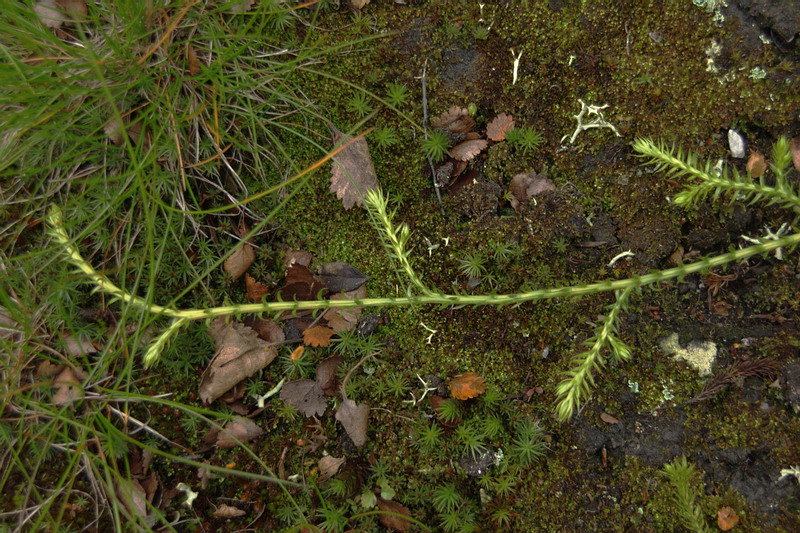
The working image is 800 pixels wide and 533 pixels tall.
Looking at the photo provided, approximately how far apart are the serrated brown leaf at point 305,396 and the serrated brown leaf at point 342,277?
579 mm

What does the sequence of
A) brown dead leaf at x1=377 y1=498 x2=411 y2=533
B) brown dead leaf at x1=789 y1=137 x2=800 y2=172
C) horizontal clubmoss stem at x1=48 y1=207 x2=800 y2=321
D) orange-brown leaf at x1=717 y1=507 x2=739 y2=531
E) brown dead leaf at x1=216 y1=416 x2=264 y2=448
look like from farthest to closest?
brown dead leaf at x1=216 y1=416 x2=264 y2=448
brown dead leaf at x1=377 y1=498 x2=411 y2=533
brown dead leaf at x1=789 y1=137 x2=800 y2=172
orange-brown leaf at x1=717 y1=507 x2=739 y2=531
horizontal clubmoss stem at x1=48 y1=207 x2=800 y2=321

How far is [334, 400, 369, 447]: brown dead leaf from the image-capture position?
2908mm

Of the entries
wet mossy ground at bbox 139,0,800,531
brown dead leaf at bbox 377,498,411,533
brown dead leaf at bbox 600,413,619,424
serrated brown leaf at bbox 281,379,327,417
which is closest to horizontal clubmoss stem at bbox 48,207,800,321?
wet mossy ground at bbox 139,0,800,531

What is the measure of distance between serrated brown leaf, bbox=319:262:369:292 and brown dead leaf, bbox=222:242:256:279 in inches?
17.5

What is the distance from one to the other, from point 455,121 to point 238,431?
223 centimetres

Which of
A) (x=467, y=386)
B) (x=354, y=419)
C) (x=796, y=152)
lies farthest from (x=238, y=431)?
(x=796, y=152)

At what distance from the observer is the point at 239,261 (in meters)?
2.98

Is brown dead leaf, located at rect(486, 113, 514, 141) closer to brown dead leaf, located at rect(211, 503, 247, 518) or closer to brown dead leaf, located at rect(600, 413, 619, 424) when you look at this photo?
brown dead leaf, located at rect(600, 413, 619, 424)

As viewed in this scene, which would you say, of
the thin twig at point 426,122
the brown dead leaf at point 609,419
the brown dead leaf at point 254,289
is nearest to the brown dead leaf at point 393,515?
the brown dead leaf at point 609,419

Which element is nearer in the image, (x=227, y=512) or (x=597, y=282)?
(x=597, y=282)

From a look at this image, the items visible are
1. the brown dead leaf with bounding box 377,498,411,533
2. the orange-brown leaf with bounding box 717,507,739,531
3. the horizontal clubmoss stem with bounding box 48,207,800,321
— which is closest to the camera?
the horizontal clubmoss stem with bounding box 48,207,800,321

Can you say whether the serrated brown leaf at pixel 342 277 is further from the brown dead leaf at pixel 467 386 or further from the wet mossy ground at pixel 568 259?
the brown dead leaf at pixel 467 386

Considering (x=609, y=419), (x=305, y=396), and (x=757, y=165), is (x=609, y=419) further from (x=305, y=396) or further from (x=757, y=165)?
(x=305, y=396)

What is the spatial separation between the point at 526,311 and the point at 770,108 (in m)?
1.72
